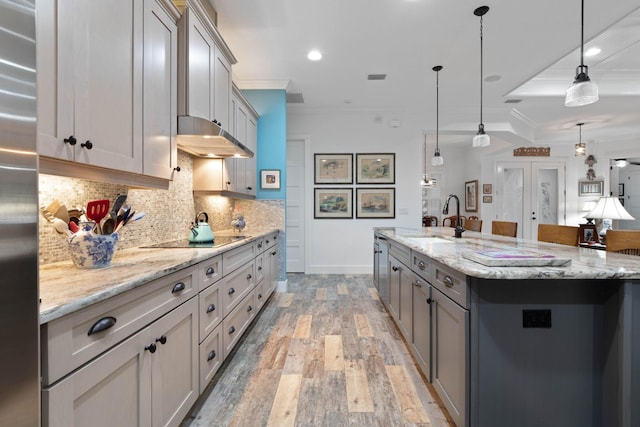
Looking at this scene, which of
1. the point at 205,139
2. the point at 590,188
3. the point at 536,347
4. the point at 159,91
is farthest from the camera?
the point at 590,188

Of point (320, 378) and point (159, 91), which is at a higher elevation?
point (159, 91)

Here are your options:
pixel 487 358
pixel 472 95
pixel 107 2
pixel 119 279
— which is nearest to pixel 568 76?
pixel 472 95

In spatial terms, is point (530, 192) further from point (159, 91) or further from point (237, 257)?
point (159, 91)

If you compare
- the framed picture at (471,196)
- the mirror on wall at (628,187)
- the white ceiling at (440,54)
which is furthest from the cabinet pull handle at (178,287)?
the mirror on wall at (628,187)

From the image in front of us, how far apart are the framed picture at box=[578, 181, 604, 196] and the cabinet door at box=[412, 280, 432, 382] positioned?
8.03 meters

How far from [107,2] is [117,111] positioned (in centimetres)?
47

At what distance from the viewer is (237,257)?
96.1 inches

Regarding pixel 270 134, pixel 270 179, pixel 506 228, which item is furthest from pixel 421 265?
pixel 270 134

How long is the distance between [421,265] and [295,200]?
366 cm

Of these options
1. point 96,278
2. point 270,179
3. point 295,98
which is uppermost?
point 295,98

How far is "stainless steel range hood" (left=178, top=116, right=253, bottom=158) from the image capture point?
2.09m

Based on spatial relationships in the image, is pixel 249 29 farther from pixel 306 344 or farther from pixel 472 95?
pixel 472 95

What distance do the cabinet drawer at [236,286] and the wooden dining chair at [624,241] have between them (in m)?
2.85

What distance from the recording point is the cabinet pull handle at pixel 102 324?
951 millimetres
